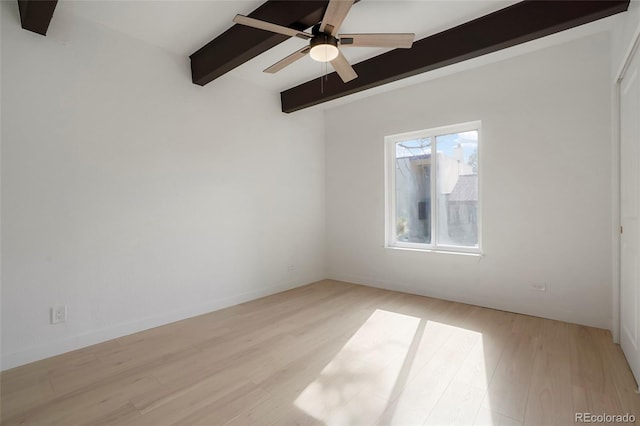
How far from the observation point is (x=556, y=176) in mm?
3055

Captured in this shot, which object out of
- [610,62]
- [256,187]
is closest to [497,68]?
[610,62]

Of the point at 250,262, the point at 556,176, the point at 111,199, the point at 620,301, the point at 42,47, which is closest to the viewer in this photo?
the point at 42,47

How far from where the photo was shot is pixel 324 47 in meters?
2.12

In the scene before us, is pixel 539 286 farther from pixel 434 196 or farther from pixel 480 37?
pixel 480 37

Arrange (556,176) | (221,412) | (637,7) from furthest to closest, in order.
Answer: (556,176), (637,7), (221,412)

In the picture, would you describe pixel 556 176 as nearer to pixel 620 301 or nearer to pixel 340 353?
pixel 620 301

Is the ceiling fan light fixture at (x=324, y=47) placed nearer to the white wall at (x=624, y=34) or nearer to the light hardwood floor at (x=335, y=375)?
the white wall at (x=624, y=34)

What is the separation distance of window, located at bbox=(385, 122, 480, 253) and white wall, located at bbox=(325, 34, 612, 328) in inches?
6.5

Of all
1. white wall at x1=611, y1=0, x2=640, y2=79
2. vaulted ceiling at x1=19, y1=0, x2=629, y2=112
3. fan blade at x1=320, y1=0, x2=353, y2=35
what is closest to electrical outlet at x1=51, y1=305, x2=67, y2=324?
vaulted ceiling at x1=19, y1=0, x2=629, y2=112

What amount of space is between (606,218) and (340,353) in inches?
109

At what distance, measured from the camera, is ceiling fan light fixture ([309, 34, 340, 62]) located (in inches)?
82.3

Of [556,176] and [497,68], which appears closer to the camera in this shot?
[556,176]
